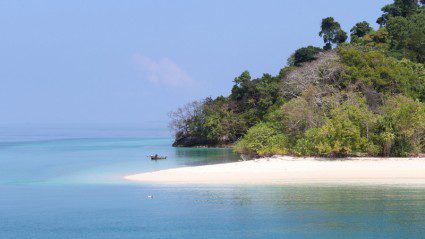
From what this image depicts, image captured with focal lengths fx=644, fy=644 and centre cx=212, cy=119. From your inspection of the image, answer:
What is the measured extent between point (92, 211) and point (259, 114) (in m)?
35.0

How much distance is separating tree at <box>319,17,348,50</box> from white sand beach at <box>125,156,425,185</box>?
112 ft

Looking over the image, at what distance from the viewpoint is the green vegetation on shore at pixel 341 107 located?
108ft

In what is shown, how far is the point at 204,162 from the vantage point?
4003 cm

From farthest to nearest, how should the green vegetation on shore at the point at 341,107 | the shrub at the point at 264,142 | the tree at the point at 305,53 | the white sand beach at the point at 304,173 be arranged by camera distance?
the tree at the point at 305,53 < the shrub at the point at 264,142 < the green vegetation on shore at the point at 341,107 < the white sand beach at the point at 304,173

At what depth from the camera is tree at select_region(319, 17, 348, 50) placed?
65.2 meters

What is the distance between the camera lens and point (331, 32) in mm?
65500

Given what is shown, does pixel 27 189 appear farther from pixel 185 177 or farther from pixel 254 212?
pixel 254 212

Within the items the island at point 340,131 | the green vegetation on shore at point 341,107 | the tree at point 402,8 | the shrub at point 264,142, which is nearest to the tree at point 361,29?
the tree at point 402,8

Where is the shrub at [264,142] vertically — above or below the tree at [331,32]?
below

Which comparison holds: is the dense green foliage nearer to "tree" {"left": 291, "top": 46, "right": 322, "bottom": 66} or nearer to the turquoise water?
"tree" {"left": 291, "top": 46, "right": 322, "bottom": 66}

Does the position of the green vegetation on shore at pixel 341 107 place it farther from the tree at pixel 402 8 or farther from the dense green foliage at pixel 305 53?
the tree at pixel 402 8

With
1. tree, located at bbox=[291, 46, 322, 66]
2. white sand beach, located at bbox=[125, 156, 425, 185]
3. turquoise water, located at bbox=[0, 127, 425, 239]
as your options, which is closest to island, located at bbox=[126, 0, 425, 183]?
white sand beach, located at bbox=[125, 156, 425, 185]

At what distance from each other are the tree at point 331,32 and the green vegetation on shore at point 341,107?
276 inches

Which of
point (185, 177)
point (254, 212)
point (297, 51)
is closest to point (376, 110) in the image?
point (185, 177)
